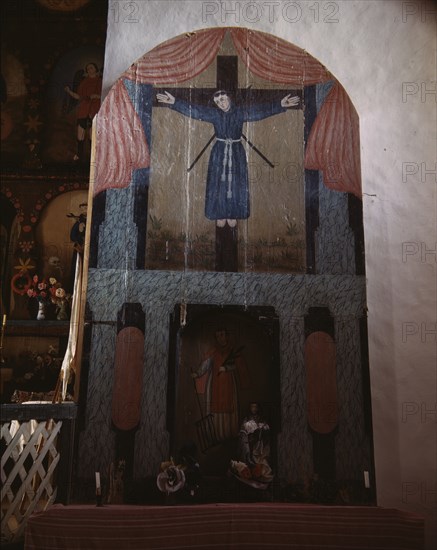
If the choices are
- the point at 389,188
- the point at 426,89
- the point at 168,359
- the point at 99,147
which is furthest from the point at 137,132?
the point at 426,89

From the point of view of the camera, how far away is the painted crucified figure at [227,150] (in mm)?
6578

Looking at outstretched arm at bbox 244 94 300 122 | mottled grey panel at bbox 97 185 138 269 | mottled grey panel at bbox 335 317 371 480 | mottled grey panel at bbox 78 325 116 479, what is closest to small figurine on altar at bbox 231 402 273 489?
mottled grey panel at bbox 335 317 371 480

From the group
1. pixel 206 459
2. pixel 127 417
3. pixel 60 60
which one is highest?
pixel 60 60

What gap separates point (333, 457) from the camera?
6.05 meters

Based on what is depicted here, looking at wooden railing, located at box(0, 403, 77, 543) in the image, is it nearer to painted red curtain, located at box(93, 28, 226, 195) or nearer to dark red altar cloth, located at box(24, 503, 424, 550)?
dark red altar cloth, located at box(24, 503, 424, 550)

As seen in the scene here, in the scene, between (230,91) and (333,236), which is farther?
(230,91)

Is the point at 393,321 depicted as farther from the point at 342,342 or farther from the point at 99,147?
the point at 99,147

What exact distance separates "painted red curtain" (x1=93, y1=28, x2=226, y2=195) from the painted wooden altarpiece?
0.02 m

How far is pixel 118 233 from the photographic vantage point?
6.37 metres

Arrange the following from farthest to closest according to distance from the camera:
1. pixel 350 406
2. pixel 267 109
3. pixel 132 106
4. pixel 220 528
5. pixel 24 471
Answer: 1. pixel 267 109
2. pixel 132 106
3. pixel 350 406
4. pixel 24 471
5. pixel 220 528

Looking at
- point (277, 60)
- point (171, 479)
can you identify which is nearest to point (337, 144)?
point (277, 60)

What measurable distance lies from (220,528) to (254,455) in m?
0.98

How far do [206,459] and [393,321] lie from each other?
2636 mm

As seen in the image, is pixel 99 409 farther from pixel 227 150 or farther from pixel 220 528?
pixel 227 150
